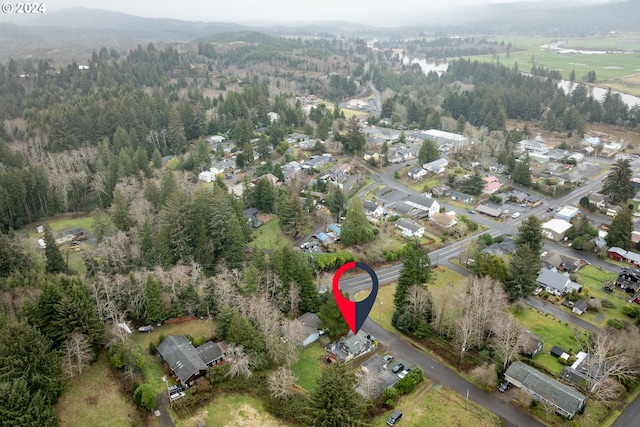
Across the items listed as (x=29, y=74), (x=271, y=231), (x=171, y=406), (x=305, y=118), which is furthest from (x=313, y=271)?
(x=29, y=74)

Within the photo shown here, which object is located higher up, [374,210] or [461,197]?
[374,210]

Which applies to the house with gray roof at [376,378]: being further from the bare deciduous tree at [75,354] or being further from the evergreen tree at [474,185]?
the evergreen tree at [474,185]

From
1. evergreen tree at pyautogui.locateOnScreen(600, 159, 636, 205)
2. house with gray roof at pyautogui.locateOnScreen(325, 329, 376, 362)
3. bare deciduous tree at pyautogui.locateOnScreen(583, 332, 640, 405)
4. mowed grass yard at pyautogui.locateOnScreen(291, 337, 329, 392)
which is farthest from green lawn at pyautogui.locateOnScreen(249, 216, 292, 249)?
evergreen tree at pyautogui.locateOnScreen(600, 159, 636, 205)

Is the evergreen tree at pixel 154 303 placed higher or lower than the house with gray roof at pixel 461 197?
higher

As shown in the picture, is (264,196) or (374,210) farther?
(374,210)

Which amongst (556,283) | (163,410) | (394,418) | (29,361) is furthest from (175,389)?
(556,283)

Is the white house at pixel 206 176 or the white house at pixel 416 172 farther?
the white house at pixel 416 172

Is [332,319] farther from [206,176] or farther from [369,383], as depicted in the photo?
[206,176]

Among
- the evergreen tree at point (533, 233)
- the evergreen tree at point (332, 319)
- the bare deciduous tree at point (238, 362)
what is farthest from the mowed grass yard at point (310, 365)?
the evergreen tree at point (533, 233)
